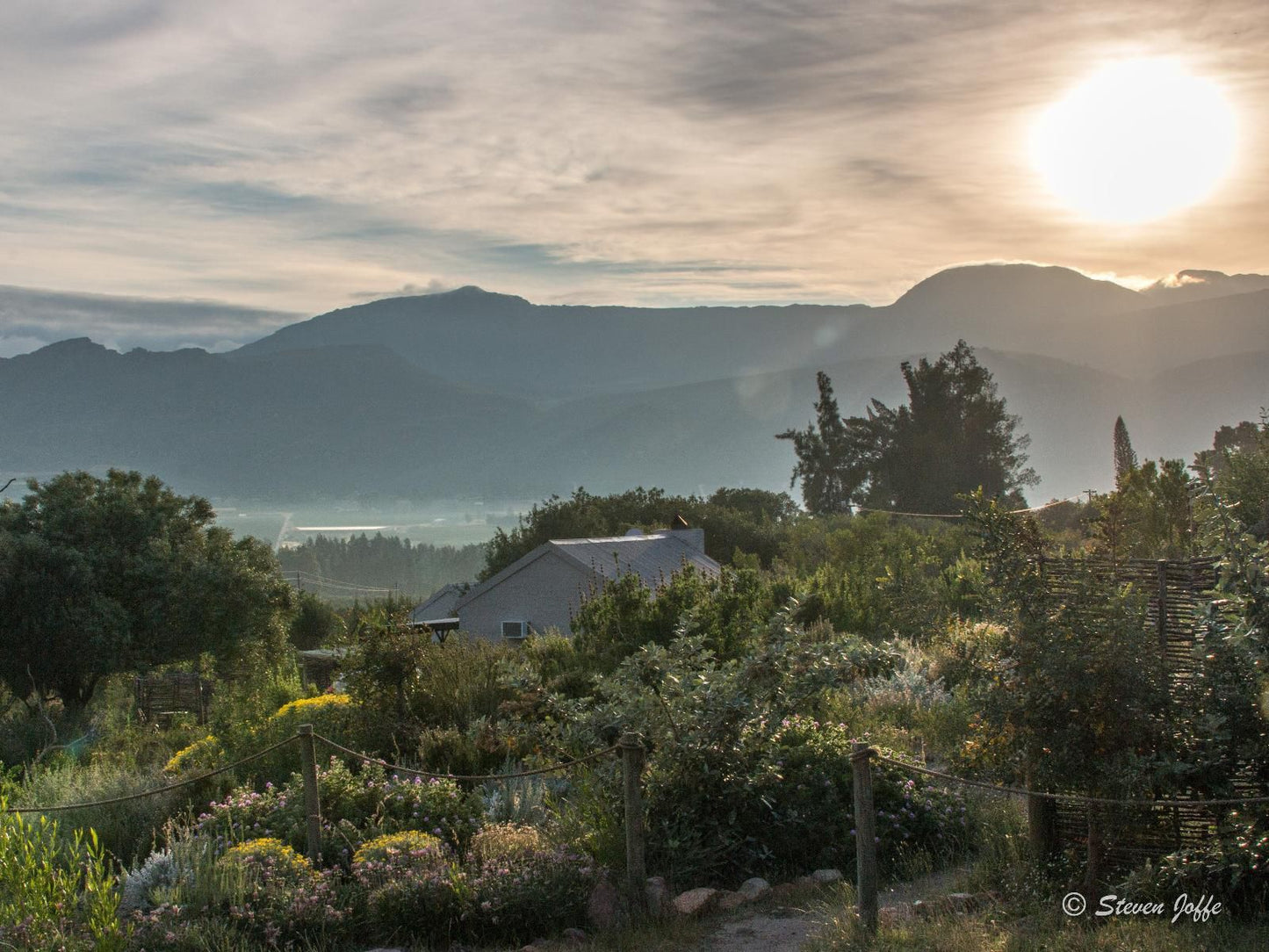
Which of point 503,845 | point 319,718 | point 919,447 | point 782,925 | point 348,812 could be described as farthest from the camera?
point 919,447

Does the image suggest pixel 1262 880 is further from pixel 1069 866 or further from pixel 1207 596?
pixel 1207 596

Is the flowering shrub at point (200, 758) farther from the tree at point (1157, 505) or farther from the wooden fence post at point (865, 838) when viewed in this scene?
the tree at point (1157, 505)

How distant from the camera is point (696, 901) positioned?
6.79 meters

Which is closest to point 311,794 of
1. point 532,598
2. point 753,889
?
point 753,889

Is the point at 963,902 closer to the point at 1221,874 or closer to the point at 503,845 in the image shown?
the point at 1221,874

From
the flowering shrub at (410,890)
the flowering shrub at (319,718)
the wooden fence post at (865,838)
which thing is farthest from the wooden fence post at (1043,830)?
the flowering shrub at (319,718)

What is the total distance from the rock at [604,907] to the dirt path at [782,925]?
0.62 m

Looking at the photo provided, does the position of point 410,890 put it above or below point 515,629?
above

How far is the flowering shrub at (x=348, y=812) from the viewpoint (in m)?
7.84

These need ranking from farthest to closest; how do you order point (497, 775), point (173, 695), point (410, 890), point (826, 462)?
point (826, 462) < point (173, 695) < point (497, 775) < point (410, 890)

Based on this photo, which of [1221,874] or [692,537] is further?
[692,537]

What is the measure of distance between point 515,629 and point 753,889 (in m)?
24.9

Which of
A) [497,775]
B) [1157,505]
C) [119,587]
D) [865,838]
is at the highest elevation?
[1157,505]

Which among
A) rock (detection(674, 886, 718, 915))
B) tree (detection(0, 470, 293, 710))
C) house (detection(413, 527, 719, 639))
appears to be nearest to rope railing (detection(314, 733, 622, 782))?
rock (detection(674, 886, 718, 915))
